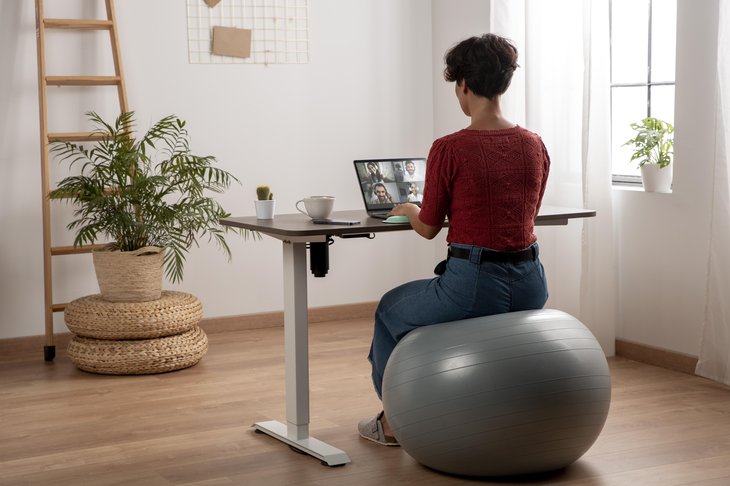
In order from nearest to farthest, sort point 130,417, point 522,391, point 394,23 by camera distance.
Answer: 1. point 522,391
2. point 130,417
3. point 394,23

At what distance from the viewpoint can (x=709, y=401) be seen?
3664mm

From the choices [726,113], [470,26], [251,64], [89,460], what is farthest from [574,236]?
[89,460]

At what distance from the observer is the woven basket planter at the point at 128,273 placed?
14.1ft

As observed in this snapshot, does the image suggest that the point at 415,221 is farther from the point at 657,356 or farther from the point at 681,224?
the point at 657,356

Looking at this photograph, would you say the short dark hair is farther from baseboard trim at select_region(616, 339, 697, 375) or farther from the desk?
baseboard trim at select_region(616, 339, 697, 375)

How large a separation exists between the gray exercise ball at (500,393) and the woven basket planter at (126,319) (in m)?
1.70

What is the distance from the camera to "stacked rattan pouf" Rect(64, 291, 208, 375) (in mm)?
4242

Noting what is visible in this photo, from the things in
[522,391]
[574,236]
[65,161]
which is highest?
[65,161]

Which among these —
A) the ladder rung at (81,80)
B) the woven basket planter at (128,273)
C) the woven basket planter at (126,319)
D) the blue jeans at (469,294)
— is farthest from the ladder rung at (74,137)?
the blue jeans at (469,294)

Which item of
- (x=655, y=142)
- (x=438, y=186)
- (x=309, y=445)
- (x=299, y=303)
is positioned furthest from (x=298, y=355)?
(x=655, y=142)

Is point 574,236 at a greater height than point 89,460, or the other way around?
point 574,236

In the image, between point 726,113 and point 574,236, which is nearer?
point 726,113

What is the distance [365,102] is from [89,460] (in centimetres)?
291

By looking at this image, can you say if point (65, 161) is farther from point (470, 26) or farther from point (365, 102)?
point (470, 26)
